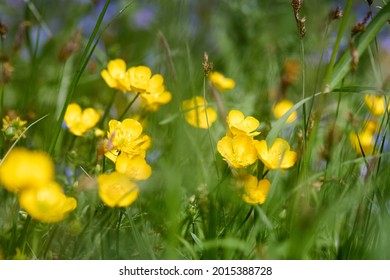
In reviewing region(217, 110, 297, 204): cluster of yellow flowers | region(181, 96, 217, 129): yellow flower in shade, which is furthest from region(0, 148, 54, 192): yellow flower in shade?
region(181, 96, 217, 129): yellow flower in shade

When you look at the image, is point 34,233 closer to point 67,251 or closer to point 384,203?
point 67,251

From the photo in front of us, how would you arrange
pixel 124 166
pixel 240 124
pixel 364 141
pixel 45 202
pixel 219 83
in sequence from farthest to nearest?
pixel 219 83 < pixel 364 141 < pixel 240 124 < pixel 124 166 < pixel 45 202

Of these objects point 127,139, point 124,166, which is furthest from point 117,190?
point 127,139

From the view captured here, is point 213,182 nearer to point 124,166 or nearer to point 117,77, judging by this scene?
point 124,166

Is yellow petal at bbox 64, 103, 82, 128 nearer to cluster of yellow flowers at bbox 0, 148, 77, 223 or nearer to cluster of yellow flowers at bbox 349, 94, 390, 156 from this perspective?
cluster of yellow flowers at bbox 0, 148, 77, 223

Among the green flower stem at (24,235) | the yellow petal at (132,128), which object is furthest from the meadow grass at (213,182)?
the yellow petal at (132,128)

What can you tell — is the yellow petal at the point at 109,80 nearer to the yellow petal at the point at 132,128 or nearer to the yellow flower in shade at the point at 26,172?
the yellow petal at the point at 132,128
